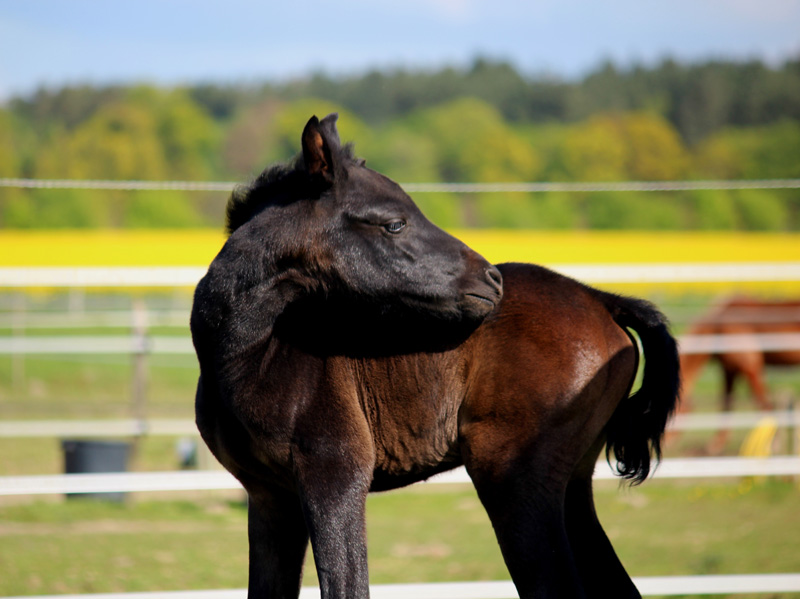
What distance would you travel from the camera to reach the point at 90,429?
5.61 metres

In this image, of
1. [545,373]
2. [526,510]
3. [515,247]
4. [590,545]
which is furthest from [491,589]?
[515,247]

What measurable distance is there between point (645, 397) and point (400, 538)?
311 centimetres

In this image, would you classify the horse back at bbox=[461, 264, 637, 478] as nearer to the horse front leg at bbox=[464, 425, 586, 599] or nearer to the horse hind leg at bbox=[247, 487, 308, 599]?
the horse front leg at bbox=[464, 425, 586, 599]

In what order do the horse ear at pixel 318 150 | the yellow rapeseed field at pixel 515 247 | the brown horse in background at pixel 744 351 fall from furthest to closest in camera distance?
the yellow rapeseed field at pixel 515 247
the brown horse in background at pixel 744 351
the horse ear at pixel 318 150

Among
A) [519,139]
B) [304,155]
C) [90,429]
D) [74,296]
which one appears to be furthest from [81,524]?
[519,139]

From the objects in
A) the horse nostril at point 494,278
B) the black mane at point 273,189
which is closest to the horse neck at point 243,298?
the black mane at point 273,189

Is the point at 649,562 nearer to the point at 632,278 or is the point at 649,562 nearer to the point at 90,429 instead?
the point at 632,278

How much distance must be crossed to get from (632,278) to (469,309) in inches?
109

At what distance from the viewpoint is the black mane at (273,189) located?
2.44 m

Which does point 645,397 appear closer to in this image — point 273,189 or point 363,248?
point 363,248

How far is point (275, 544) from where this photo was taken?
2.50m

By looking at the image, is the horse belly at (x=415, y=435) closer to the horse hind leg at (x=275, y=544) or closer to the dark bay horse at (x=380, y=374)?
the dark bay horse at (x=380, y=374)

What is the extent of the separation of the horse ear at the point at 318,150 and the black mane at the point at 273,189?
0.13 feet

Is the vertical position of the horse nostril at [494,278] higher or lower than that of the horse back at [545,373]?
higher
